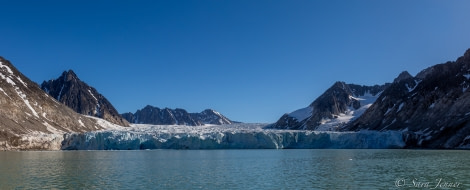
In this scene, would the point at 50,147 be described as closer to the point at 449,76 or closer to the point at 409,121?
the point at 409,121

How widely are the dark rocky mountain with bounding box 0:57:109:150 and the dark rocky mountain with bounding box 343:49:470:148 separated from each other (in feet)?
364

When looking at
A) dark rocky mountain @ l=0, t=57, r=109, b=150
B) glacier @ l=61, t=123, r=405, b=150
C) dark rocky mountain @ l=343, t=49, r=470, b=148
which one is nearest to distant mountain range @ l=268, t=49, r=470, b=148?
dark rocky mountain @ l=343, t=49, r=470, b=148

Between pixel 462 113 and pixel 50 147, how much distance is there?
12208 centimetres

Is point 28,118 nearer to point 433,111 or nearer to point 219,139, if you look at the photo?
point 219,139

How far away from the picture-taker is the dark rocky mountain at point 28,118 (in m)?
123

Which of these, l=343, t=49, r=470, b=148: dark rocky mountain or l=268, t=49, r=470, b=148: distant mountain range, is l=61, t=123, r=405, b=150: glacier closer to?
l=268, t=49, r=470, b=148: distant mountain range

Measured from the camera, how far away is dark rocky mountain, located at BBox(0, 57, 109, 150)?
123175mm

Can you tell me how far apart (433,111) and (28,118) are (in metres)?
147

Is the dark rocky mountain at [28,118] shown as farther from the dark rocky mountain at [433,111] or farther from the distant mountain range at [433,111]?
the distant mountain range at [433,111]

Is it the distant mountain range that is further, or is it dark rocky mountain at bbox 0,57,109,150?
dark rocky mountain at bbox 0,57,109,150

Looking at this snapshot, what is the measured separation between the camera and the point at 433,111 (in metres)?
135

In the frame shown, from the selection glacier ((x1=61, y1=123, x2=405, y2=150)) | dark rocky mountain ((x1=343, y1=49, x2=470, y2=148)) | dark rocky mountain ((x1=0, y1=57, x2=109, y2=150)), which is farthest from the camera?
dark rocky mountain ((x1=0, y1=57, x2=109, y2=150))

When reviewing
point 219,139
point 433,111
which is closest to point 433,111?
point 433,111

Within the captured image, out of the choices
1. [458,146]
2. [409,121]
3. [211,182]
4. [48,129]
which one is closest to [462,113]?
[458,146]
